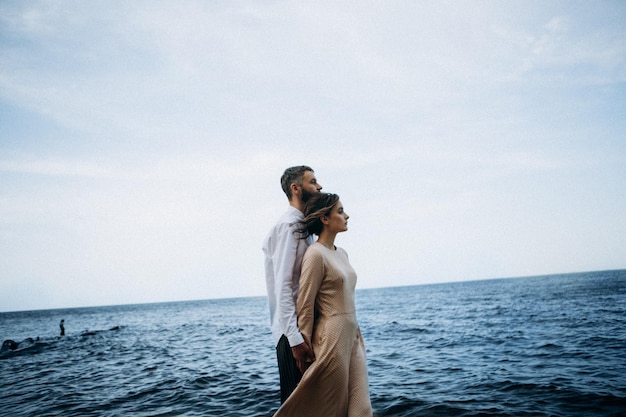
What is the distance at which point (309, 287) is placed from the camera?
2.72m

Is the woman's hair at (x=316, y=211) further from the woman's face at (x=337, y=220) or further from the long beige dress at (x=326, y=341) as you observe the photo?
Answer: the long beige dress at (x=326, y=341)

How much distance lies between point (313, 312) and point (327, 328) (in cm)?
16

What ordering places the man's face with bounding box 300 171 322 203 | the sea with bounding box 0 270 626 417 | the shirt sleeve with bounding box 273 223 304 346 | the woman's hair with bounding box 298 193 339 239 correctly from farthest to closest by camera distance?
1. the sea with bounding box 0 270 626 417
2. the man's face with bounding box 300 171 322 203
3. the woman's hair with bounding box 298 193 339 239
4. the shirt sleeve with bounding box 273 223 304 346

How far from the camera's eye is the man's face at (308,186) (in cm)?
311

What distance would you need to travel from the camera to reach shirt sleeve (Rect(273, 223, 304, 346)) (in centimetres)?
270

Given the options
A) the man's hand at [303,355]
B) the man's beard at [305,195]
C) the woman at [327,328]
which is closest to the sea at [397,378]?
the woman at [327,328]

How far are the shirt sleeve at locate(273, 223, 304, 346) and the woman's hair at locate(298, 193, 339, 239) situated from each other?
0.11m

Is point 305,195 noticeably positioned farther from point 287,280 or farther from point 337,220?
point 287,280

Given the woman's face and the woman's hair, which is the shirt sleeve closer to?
the woman's hair

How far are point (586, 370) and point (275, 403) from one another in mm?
7647

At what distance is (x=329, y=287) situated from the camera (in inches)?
113

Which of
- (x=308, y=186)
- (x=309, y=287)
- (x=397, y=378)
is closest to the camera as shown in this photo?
(x=309, y=287)

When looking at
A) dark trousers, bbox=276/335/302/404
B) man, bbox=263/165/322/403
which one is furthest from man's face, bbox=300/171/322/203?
dark trousers, bbox=276/335/302/404

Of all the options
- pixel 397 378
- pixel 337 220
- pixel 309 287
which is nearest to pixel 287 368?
pixel 309 287
